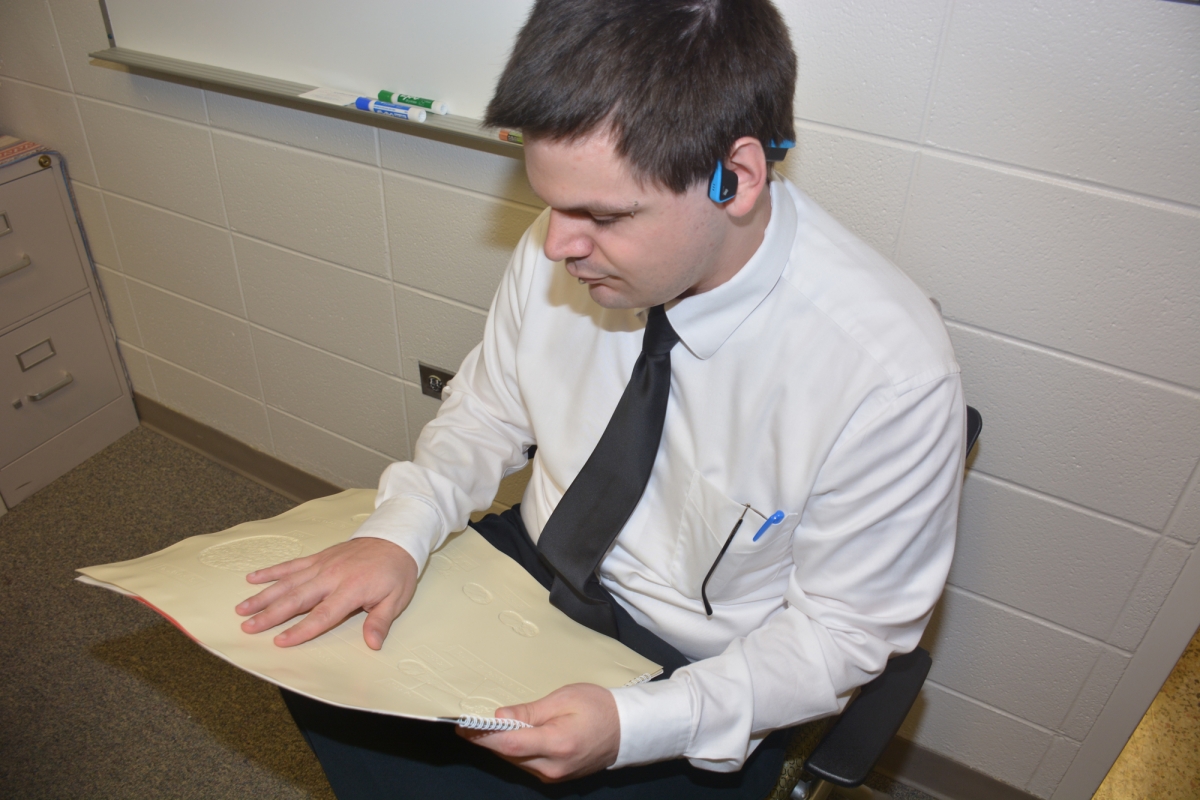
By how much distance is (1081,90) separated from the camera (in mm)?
988

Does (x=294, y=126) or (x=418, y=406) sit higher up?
(x=294, y=126)

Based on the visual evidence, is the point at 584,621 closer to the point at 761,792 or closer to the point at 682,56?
the point at 761,792

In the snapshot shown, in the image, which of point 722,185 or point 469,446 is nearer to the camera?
point 722,185

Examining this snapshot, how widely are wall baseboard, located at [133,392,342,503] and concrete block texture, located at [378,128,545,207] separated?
971 millimetres

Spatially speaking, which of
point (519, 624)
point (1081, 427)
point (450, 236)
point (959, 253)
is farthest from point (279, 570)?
point (1081, 427)

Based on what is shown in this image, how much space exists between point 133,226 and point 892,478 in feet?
6.20

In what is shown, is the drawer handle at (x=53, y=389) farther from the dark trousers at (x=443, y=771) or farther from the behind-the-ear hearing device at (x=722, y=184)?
the behind-the-ear hearing device at (x=722, y=184)

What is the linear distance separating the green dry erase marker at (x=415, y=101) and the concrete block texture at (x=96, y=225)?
102cm

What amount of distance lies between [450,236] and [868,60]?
0.80m

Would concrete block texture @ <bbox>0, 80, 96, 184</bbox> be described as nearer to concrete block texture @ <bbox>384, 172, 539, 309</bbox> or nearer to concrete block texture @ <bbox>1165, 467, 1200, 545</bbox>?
concrete block texture @ <bbox>384, 172, 539, 309</bbox>

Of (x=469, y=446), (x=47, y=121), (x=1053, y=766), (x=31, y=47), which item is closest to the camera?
(x=469, y=446)

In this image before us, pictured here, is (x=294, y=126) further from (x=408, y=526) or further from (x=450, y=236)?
(x=408, y=526)

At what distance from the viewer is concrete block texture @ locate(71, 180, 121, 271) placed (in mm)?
2053

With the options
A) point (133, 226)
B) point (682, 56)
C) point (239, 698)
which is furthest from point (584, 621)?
point (133, 226)
